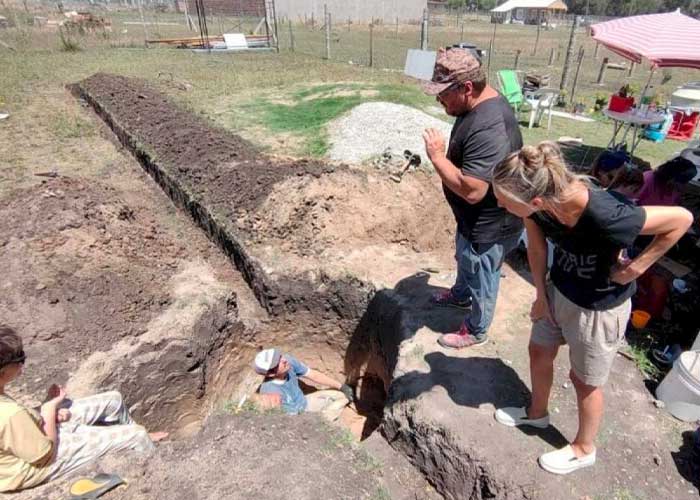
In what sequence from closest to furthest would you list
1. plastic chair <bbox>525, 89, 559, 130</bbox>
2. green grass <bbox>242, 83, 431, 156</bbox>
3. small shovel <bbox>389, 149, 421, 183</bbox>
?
small shovel <bbox>389, 149, 421, 183</bbox>, green grass <bbox>242, 83, 431, 156</bbox>, plastic chair <bbox>525, 89, 559, 130</bbox>

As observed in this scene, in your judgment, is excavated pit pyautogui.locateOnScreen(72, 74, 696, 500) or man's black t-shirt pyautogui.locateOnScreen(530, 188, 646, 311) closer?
man's black t-shirt pyautogui.locateOnScreen(530, 188, 646, 311)

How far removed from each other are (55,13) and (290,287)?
128 ft

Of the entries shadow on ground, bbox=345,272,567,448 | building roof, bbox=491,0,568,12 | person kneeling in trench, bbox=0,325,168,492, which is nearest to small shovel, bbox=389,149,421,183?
shadow on ground, bbox=345,272,567,448

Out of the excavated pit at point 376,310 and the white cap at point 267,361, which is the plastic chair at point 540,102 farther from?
the white cap at point 267,361

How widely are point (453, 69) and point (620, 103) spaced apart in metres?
6.95

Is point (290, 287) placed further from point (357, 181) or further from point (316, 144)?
point (316, 144)

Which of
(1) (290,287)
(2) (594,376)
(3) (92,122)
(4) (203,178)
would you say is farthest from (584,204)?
(3) (92,122)

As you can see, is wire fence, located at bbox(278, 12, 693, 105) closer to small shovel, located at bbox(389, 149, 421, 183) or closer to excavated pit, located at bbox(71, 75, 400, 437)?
small shovel, located at bbox(389, 149, 421, 183)

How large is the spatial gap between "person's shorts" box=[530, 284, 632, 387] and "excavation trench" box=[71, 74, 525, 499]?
99 centimetres

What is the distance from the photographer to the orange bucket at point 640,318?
4.14 m

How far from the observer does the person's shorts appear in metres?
2.36

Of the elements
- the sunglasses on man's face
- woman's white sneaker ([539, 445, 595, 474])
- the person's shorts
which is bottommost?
woman's white sneaker ([539, 445, 595, 474])

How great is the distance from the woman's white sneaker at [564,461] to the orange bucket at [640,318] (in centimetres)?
181

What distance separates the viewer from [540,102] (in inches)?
406
